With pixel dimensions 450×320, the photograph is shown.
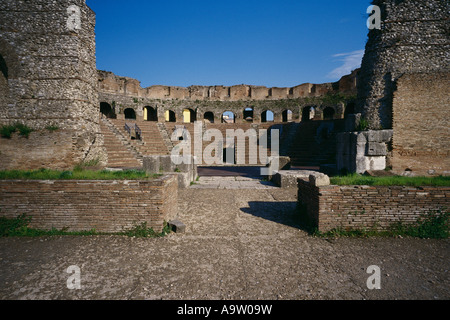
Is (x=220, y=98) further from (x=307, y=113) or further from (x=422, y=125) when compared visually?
(x=422, y=125)

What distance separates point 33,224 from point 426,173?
1176 cm

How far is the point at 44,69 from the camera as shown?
22.9 ft

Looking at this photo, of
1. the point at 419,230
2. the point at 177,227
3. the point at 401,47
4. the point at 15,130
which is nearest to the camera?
the point at 419,230

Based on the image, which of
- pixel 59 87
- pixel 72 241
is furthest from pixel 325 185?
pixel 59 87

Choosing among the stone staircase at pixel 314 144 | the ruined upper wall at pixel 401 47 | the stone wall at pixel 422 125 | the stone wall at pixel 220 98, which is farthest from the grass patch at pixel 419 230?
the stone wall at pixel 220 98

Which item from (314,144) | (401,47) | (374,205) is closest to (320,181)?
(374,205)

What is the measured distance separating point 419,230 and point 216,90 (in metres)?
27.3

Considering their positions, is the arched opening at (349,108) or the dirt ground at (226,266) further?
the arched opening at (349,108)

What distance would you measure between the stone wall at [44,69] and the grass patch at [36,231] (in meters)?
3.58

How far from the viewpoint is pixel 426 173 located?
24.0 feet

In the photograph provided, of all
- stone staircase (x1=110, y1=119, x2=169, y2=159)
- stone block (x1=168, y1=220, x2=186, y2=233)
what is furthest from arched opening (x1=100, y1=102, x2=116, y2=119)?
stone block (x1=168, y1=220, x2=186, y2=233)

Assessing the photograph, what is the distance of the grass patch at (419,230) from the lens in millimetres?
3864

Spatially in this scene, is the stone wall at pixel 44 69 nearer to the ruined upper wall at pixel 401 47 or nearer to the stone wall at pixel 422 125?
the ruined upper wall at pixel 401 47

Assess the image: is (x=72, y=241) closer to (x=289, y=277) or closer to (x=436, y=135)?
(x=289, y=277)
